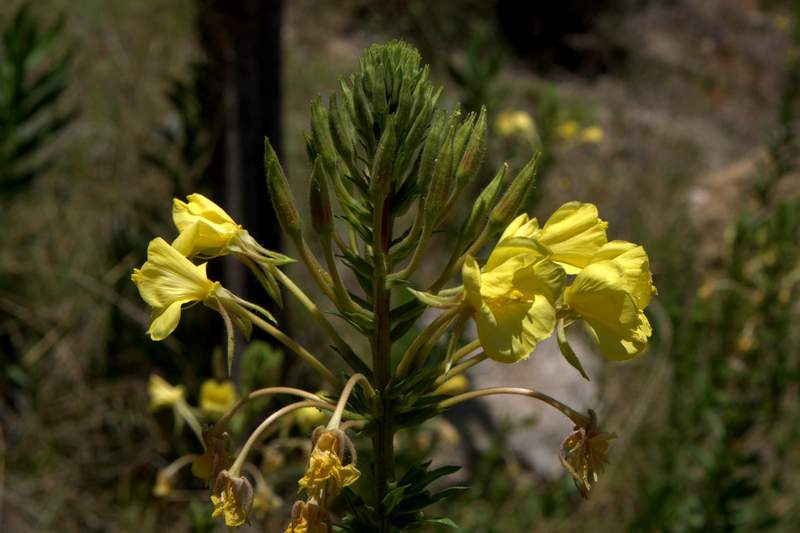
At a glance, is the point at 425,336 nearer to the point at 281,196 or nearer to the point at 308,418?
the point at 281,196

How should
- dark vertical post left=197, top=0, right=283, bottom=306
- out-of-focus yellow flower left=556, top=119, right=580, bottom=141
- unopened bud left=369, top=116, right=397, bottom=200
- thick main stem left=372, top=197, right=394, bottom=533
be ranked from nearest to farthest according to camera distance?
unopened bud left=369, top=116, right=397, bottom=200, thick main stem left=372, top=197, right=394, bottom=533, dark vertical post left=197, top=0, right=283, bottom=306, out-of-focus yellow flower left=556, top=119, right=580, bottom=141

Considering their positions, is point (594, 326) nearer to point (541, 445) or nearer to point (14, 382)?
point (14, 382)

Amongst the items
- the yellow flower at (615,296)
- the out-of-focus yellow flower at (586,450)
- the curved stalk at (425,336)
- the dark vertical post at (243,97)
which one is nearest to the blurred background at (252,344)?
the dark vertical post at (243,97)

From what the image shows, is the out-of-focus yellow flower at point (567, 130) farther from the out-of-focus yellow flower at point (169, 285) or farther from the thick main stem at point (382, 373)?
the out-of-focus yellow flower at point (169, 285)

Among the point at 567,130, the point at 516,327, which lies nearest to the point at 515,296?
the point at 516,327

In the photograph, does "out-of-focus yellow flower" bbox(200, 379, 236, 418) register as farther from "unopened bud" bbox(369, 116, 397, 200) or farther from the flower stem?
"unopened bud" bbox(369, 116, 397, 200)

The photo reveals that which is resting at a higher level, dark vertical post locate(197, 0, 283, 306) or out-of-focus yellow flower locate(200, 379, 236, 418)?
dark vertical post locate(197, 0, 283, 306)

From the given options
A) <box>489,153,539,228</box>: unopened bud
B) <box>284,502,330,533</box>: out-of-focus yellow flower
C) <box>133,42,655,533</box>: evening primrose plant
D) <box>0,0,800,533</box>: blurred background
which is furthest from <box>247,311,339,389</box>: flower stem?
<box>0,0,800,533</box>: blurred background

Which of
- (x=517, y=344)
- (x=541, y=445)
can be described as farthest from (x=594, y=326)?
(x=541, y=445)

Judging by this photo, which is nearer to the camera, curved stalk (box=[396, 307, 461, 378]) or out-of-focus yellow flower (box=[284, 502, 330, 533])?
out-of-focus yellow flower (box=[284, 502, 330, 533])
